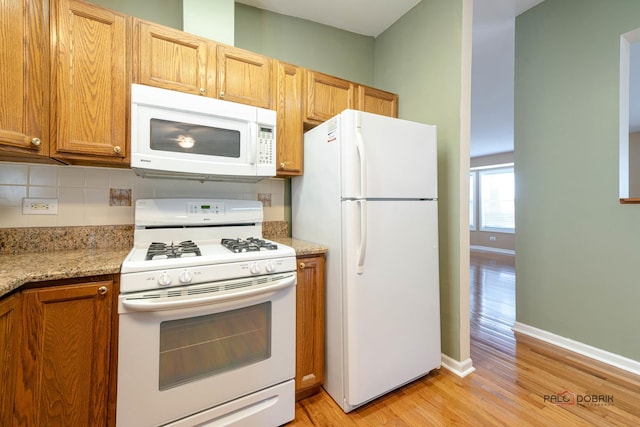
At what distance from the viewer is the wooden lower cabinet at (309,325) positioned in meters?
1.62

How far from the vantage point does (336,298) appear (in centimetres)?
163

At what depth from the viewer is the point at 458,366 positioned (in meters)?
1.90

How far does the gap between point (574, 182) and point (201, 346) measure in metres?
2.87

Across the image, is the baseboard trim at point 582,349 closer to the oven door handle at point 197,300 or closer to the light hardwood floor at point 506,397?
the light hardwood floor at point 506,397

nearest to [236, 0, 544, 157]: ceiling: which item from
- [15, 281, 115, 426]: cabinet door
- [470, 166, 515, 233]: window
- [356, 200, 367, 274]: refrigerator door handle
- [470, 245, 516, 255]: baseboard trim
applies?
[356, 200, 367, 274]: refrigerator door handle

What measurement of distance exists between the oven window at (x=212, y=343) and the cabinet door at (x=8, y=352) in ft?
1.51

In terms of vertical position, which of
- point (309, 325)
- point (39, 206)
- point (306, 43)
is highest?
point (306, 43)

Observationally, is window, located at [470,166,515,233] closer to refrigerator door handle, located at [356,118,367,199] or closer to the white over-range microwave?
refrigerator door handle, located at [356,118,367,199]

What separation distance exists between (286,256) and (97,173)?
1.28 meters

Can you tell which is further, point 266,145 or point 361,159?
point 266,145

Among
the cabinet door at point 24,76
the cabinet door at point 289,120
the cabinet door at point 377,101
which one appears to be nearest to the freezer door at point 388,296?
the cabinet door at point 289,120

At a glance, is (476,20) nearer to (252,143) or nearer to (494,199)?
(252,143)

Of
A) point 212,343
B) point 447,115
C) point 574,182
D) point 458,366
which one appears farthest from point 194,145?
point 574,182

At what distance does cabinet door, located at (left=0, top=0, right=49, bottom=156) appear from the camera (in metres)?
1.17
